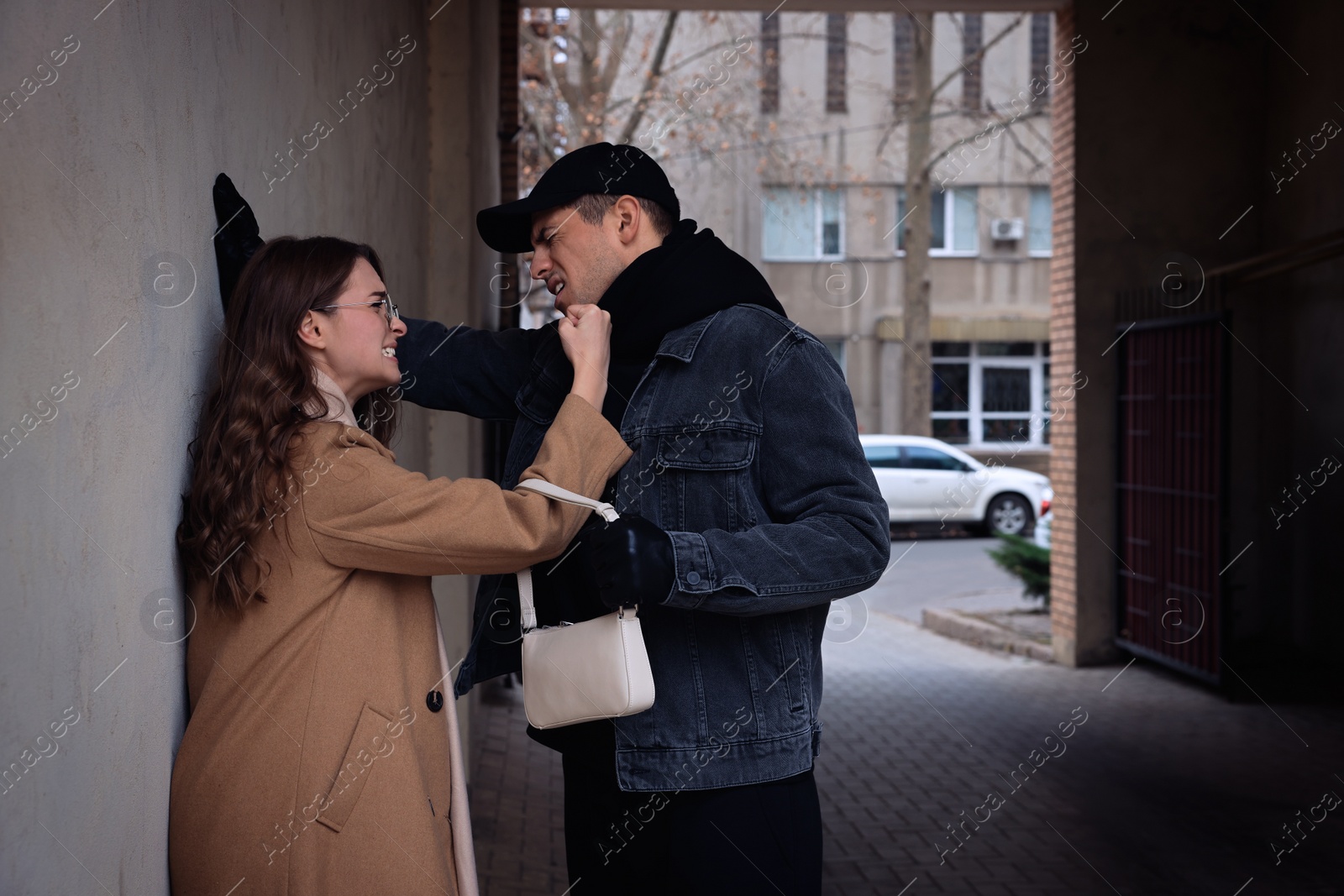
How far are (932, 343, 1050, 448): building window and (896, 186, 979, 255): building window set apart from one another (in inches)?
87.9

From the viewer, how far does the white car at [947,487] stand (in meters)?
19.1

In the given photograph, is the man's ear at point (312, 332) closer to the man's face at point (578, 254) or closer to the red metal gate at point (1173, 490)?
the man's face at point (578, 254)

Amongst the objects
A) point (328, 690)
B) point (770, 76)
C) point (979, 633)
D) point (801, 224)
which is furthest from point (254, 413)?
point (770, 76)

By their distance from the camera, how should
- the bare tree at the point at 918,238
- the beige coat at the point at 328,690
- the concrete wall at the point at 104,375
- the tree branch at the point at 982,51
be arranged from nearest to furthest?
the concrete wall at the point at 104,375 < the beige coat at the point at 328,690 < the tree branch at the point at 982,51 < the bare tree at the point at 918,238

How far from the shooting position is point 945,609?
40.9ft

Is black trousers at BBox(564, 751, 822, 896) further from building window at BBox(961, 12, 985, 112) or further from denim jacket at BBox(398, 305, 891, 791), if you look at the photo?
building window at BBox(961, 12, 985, 112)

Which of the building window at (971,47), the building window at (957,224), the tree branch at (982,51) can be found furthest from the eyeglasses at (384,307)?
the building window at (971,47)

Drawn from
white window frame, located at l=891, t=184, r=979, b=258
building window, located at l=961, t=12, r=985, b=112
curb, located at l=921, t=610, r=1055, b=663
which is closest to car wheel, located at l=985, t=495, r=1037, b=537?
curb, located at l=921, t=610, r=1055, b=663

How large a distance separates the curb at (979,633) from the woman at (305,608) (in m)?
8.65

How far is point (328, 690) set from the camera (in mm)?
1896

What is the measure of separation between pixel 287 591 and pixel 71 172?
0.73 meters

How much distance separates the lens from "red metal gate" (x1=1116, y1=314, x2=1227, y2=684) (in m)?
8.24

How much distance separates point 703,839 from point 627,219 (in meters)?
1.18

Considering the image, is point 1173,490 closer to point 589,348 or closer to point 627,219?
point 627,219
